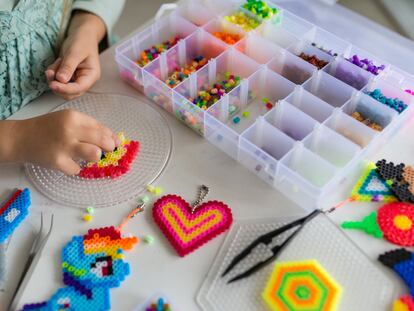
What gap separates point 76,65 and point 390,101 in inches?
21.6

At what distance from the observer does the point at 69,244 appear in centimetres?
66

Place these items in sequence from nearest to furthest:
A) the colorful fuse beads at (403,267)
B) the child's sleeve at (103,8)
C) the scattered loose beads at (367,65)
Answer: the colorful fuse beads at (403,267) → the scattered loose beads at (367,65) → the child's sleeve at (103,8)

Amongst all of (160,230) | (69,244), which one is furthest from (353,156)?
(69,244)

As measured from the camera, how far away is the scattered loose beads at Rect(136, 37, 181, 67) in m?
0.86

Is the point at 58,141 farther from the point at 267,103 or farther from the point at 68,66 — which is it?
the point at 267,103

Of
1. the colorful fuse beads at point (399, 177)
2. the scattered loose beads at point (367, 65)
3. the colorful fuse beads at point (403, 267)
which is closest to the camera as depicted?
the colorful fuse beads at point (403, 267)

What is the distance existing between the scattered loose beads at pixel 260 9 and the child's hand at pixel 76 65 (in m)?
0.31

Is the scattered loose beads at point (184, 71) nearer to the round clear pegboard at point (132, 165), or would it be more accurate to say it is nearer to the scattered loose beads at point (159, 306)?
the round clear pegboard at point (132, 165)

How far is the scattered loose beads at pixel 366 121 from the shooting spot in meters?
0.75

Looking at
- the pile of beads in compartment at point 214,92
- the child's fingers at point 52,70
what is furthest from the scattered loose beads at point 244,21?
the child's fingers at point 52,70

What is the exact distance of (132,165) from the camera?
0.75 m

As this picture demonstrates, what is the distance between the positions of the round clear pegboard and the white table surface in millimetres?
14

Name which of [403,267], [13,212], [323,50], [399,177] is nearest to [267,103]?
[323,50]

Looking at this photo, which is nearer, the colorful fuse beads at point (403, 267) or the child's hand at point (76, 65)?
the colorful fuse beads at point (403, 267)
